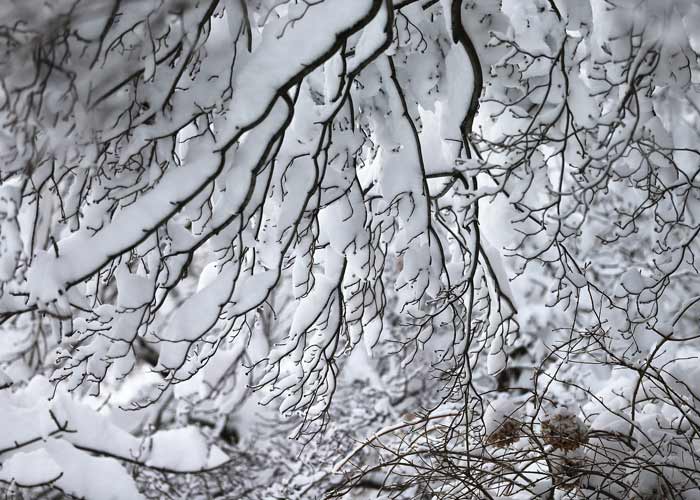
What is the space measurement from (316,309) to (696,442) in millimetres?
1854

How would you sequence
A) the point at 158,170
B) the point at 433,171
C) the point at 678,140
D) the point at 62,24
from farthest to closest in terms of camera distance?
the point at 678,140 → the point at 433,171 → the point at 158,170 → the point at 62,24

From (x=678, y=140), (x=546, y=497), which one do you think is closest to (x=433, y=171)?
(x=546, y=497)

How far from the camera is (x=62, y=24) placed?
224 cm

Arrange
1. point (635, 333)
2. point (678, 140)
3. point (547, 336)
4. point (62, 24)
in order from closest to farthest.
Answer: point (62, 24), point (635, 333), point (678, 140), point (547, 336)

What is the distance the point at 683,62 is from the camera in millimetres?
3369

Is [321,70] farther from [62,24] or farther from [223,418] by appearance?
[223,418]

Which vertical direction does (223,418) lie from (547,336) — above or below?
below

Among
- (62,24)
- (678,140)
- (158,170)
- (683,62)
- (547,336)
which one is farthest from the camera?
(547,336)

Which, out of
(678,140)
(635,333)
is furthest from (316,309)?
(678,140)

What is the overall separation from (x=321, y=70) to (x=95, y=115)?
3.73 ft

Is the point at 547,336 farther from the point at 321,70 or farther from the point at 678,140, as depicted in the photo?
the point at 321,70

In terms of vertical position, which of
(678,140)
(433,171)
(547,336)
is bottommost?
(433,171)

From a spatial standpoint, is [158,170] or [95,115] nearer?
[95,115]

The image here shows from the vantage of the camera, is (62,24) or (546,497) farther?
(546,497)
